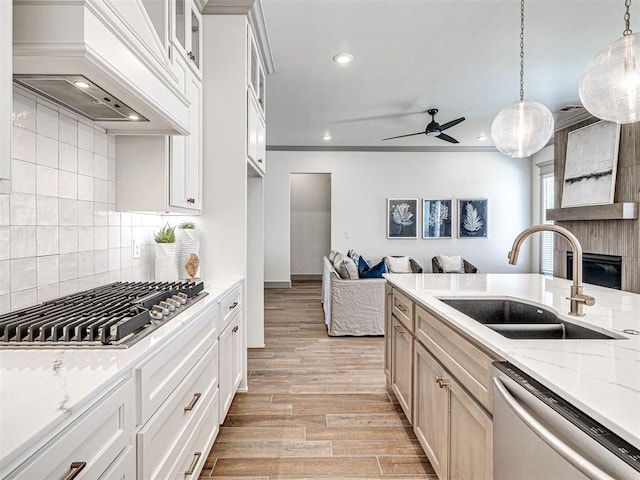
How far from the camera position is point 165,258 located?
2426 millimetres

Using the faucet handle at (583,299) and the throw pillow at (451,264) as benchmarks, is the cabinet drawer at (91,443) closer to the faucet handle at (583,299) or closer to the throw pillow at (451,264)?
the faucet handle at (583,299)

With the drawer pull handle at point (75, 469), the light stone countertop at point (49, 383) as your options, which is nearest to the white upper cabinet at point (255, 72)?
the light stone countertop at point (49, 383)

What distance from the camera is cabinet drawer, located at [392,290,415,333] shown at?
82.4 inches

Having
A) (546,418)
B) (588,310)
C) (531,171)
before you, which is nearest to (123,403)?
(546,418)

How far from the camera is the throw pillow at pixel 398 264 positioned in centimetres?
680

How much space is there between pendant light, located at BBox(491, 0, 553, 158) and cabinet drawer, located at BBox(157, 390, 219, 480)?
241 centimetres

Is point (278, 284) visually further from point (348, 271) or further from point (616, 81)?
point (616, 81)

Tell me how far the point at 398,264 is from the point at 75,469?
6375 millimetres

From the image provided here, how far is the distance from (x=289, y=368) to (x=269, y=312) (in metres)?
2.26

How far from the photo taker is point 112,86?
133 centimetres

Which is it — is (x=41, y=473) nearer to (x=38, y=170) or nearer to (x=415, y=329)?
(x=38, y=170)

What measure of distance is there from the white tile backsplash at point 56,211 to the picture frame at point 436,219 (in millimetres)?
6154

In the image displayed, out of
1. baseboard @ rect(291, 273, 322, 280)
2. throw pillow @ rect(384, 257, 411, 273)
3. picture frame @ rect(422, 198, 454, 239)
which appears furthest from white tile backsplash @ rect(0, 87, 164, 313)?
baseboard @ rect(291, 273, 322, 280)

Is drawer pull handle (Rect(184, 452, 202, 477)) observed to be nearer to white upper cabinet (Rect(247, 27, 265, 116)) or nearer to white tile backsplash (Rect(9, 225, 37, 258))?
white tile backsplash (Rect(9, 225, 37, 258))
